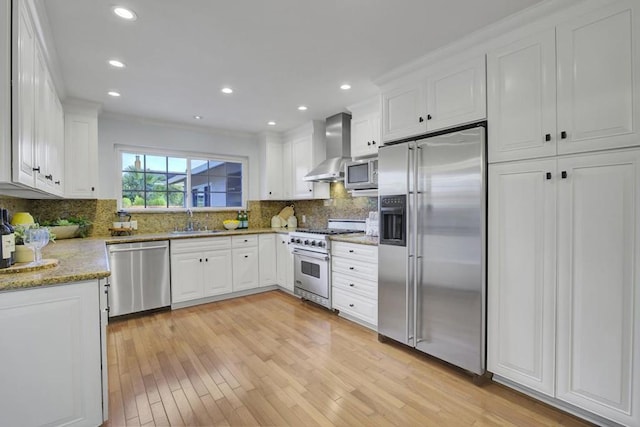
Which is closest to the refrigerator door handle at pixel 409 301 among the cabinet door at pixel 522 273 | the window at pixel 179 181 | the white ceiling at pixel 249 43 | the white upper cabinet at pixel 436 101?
the cabinet door at pixel 522 273

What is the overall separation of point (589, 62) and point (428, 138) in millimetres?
1024

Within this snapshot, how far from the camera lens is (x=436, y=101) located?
8.11ft

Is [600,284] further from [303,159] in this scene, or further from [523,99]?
[303,159]

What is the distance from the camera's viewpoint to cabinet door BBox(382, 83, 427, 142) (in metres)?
2.57

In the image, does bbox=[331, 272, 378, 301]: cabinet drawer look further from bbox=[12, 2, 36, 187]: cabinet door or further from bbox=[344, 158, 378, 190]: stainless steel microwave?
bbox=[12, 2, 36, 187]: cabinet door

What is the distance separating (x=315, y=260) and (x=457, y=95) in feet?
7.81

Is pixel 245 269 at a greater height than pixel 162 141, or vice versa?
pixel 162 141

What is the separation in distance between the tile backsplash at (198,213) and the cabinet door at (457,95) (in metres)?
1.61

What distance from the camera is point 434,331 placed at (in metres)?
2.46

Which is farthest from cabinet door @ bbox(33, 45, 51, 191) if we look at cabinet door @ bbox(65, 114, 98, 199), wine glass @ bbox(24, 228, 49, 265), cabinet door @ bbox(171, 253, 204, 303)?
cabinet door @ bbox(171, 253, 204, 303)

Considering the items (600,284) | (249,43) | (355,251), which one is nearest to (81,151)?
(249,43)

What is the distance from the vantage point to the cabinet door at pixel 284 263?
4.39 m

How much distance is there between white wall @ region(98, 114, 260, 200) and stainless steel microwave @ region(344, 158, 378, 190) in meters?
2.16

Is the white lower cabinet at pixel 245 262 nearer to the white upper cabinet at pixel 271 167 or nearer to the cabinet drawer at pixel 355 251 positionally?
the white upper cabinet at pixel 271 167
